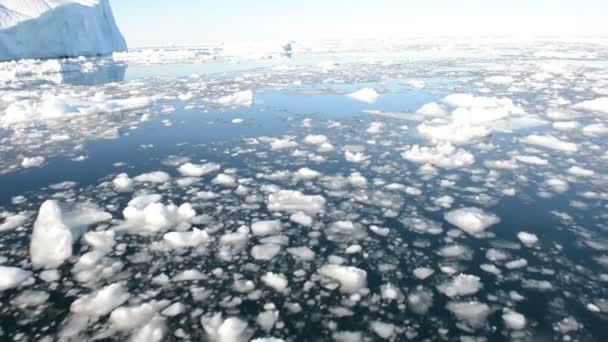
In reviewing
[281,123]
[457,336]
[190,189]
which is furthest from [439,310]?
[281,123]

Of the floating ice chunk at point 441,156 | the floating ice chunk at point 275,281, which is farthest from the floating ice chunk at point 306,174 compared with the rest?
the floating ice chunk at point 275,281

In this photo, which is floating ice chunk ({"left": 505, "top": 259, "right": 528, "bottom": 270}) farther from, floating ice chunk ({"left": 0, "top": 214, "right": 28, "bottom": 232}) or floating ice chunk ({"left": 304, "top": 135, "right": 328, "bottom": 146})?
floating ice chunk ({"left": 0, "top": 214, "right": 28, "bottom": 232})

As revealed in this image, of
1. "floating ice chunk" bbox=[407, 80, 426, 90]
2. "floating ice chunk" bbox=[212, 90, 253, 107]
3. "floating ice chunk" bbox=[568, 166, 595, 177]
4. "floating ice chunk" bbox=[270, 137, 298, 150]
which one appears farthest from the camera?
"floating ice chunk" bbox=[407, 80, 426, 90]

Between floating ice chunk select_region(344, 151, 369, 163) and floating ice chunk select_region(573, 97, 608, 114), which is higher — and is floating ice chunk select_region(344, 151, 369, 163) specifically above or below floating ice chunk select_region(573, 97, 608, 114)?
above

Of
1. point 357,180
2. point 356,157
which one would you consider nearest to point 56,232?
point 357,180

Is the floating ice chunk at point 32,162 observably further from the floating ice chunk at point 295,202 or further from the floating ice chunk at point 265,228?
the floating ice chunk at point 265,228

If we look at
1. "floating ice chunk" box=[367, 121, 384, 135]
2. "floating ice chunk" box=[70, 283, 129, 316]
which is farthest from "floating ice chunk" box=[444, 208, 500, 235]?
"floating ice chunk" box=[367, 121, 384, 135]

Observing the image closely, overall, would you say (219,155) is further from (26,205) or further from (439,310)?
(439,310)
